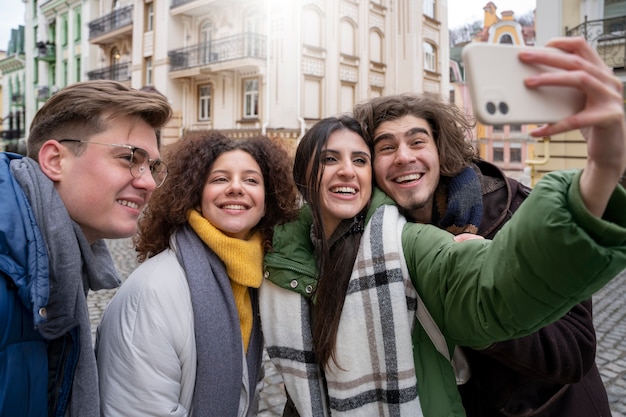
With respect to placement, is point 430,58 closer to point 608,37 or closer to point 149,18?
point 608,37

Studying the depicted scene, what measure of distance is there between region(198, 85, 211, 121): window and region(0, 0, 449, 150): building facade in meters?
0.03

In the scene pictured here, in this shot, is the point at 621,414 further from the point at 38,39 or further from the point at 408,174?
the point at 38,39

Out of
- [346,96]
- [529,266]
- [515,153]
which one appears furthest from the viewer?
[515,153]

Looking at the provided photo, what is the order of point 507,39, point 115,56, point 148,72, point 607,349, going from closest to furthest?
point 607,349
point 148,72
point 115,56
point 507,39

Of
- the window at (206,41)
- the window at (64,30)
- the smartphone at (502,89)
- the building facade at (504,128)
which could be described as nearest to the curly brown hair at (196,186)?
the smartphone at (502,89)

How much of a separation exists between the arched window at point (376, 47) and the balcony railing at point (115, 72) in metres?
10.6

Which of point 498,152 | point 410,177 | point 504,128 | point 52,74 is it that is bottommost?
point 410,177

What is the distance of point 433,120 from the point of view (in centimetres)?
184

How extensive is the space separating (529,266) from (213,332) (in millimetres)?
1016

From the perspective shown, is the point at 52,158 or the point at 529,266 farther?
the point at 52,158

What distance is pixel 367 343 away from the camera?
1437mm

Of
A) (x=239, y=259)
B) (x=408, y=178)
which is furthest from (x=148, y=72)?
(x=408, y=178)

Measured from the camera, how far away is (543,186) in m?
0.99

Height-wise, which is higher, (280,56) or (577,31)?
(280,56)
